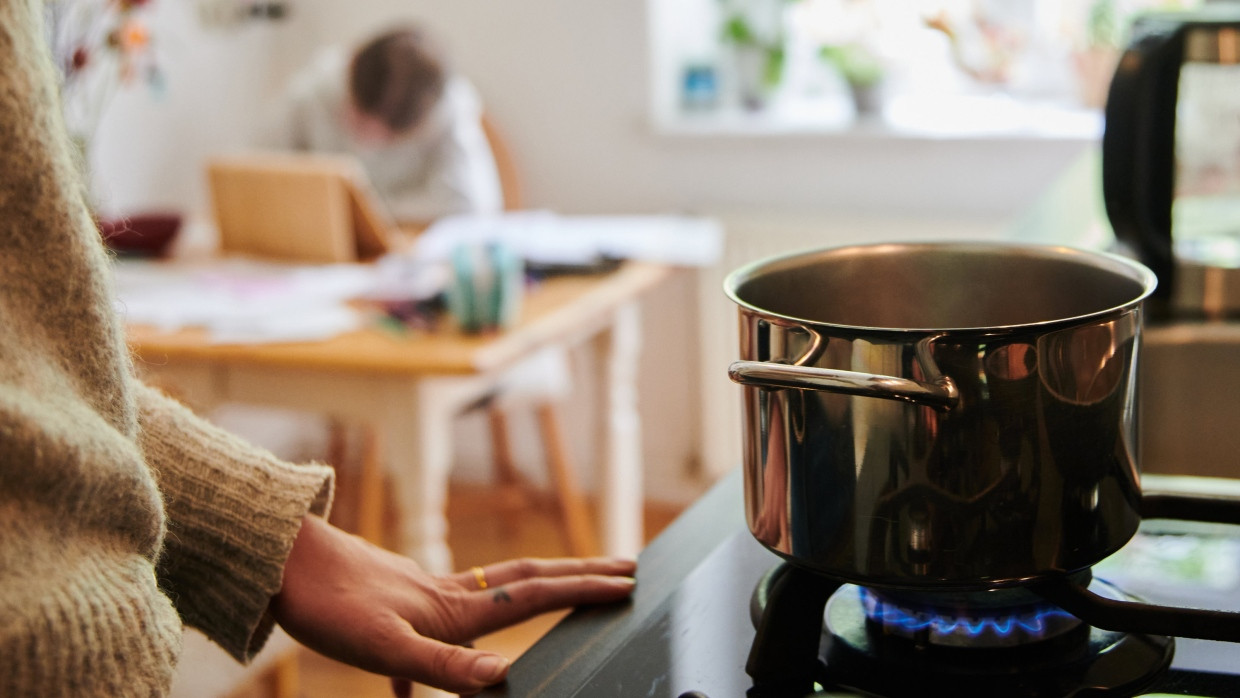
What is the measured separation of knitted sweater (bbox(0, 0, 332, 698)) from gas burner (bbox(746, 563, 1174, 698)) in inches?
10.1

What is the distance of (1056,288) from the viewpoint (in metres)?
0.61

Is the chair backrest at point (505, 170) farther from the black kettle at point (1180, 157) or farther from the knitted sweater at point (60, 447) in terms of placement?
the knitted sweater at point (60, 447)

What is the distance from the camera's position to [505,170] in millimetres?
2867

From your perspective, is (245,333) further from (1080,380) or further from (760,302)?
(1080,380)

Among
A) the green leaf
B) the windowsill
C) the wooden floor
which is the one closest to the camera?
the wooden floor

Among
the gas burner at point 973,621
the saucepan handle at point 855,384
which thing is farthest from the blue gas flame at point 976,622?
the saucepan handle at point 855,384

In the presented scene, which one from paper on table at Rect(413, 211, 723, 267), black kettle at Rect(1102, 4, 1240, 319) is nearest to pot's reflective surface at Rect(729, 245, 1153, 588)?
black kettle at Rect(1102, 4, 1240, 319)

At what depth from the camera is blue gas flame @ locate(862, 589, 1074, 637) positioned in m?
0.53

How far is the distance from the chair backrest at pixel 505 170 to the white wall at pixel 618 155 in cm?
9

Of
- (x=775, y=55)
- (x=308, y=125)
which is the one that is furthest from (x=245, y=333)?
(x=775, y=55)

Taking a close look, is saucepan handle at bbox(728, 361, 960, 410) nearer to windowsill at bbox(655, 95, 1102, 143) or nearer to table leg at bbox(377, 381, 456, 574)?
table leg at bbox(377, 381, 456, 574)

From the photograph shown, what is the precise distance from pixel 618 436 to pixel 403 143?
3.18 ft

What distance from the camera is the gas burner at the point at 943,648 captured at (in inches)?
19.8

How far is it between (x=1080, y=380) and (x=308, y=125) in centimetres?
253
